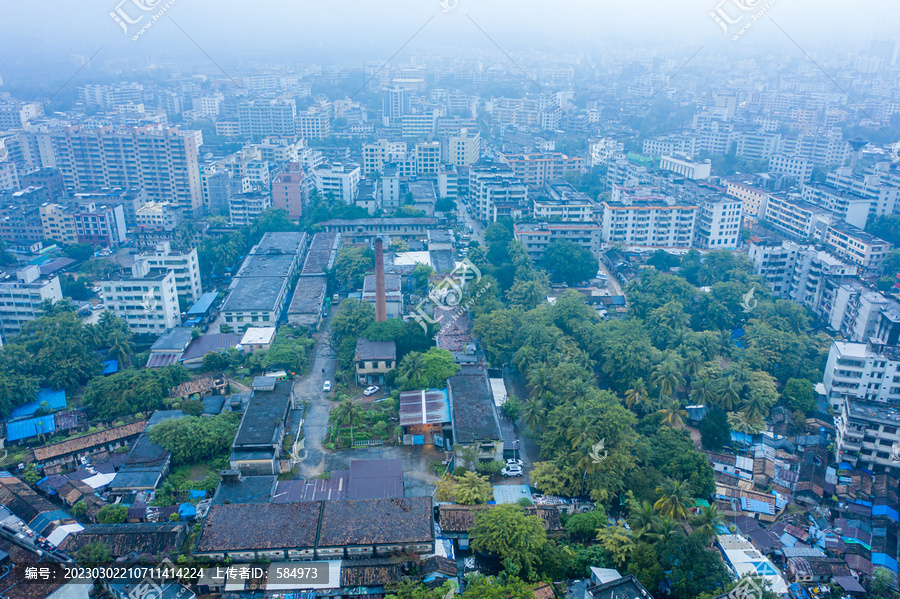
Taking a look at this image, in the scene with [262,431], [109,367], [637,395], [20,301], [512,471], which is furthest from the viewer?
[20,301]

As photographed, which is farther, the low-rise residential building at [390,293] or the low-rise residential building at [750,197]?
the low-rise residential building at [750,197]

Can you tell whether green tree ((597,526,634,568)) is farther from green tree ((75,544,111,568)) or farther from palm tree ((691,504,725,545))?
green tree ((75,544,111,568))

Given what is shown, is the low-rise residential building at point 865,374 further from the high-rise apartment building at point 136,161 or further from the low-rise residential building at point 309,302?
the high-rise apartment building at point 136,161

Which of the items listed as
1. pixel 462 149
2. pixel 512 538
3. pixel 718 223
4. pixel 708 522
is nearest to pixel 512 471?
pixel 512 538

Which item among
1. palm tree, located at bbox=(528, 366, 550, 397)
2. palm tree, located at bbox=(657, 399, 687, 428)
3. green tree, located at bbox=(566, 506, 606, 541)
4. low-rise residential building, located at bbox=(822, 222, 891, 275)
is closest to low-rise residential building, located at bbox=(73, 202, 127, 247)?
palm tree, located at bbox=(528, 366, 550, 397)

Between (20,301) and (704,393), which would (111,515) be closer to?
(20,301)

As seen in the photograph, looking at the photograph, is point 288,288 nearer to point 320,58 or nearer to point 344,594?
point 344,594

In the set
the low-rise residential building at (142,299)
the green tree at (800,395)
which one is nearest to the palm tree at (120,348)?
the low-rise residential building at (142,299)

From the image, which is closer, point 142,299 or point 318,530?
point 318,530
